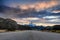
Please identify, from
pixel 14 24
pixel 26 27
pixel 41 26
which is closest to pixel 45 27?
pixel 41 26

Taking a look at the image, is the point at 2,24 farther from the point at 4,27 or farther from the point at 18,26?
the point at 18,26

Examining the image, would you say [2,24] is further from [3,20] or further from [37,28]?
[37,28]

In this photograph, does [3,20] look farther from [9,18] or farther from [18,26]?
[18,26]

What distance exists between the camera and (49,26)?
19.6 meters

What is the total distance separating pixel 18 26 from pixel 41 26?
3145 mm

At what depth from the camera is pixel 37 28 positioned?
20672 mm

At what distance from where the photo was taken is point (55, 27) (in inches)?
778

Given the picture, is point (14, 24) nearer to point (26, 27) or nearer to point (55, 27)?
point (26, 27)

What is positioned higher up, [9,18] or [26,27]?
[9,18]

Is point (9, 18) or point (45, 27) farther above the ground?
point (9, 18)

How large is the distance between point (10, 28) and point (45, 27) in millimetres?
4810

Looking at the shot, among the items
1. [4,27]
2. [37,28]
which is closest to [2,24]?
[4,27]

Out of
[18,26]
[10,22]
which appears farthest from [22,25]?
[10,22]

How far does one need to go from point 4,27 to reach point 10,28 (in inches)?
38.8
